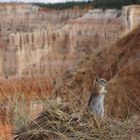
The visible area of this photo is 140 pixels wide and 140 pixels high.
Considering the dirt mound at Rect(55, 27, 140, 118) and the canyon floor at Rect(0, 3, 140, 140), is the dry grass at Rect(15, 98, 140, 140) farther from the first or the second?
the dirt mound at Rect(55, 27, 140, 118)

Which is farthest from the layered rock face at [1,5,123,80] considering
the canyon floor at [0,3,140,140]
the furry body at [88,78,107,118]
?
the furry body at [88,78,107,118]

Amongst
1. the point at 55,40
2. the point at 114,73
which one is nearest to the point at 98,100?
the point at 114,73

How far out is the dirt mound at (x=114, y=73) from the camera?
9.98m

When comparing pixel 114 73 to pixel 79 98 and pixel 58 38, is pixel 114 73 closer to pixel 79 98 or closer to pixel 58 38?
pixel 79 98

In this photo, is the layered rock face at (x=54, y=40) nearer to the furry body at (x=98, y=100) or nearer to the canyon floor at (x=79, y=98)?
the canyon floor at (x=79, y=98)

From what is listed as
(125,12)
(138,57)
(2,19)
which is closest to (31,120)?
(138,57)

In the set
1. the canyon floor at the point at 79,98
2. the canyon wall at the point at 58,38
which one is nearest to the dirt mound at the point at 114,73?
the canyon floor at the point at 79,98

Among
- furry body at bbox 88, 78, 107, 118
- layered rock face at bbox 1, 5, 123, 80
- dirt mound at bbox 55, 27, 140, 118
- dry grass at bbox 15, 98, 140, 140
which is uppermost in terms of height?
furry body at bbox 88, 78, 107, 118

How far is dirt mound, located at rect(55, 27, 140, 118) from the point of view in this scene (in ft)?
32.8

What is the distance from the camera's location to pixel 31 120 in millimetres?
4895

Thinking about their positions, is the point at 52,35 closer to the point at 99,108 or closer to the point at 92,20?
the point at 92,20

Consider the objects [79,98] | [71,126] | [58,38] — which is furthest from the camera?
[58,38]

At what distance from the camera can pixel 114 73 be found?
487 inches

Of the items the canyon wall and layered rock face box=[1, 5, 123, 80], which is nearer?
the canyon wall
